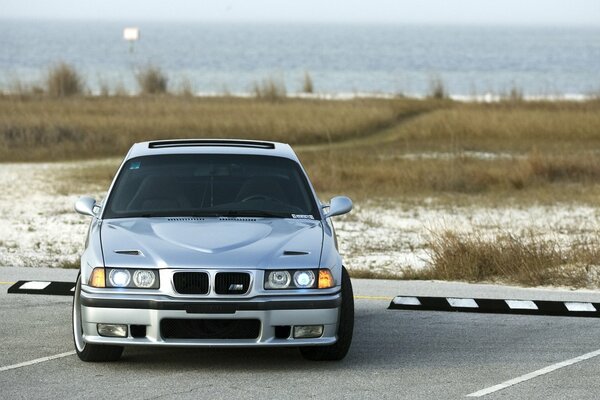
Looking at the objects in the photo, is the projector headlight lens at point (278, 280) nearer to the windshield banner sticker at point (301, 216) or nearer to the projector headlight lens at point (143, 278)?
the projector headlight lens at point (143, 278)

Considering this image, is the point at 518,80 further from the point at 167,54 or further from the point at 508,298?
the point at 508,298

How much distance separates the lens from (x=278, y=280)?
8688mm

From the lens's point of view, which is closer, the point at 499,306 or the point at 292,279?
the point at 292,279

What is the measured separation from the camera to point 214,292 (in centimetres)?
859

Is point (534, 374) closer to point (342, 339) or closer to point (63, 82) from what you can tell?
point (342, 339)

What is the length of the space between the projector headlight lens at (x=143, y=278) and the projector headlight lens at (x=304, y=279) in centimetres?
84

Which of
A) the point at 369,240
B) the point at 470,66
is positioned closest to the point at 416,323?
the point at 369,240

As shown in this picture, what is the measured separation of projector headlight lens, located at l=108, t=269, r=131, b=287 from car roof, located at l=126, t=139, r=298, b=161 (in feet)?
5.90

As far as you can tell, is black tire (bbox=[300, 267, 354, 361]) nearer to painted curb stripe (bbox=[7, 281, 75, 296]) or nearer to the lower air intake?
the lower air intake

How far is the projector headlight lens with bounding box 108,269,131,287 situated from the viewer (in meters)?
8.66

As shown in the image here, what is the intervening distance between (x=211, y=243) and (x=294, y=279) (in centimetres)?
56

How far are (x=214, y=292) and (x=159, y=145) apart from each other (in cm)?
235

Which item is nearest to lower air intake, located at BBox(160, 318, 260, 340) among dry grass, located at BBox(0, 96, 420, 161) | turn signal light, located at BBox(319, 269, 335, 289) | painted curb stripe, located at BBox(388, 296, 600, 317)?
turn signal light, located at BBox(319, 269, 335, 289)

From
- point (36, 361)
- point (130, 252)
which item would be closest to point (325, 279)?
point (130, 252)
